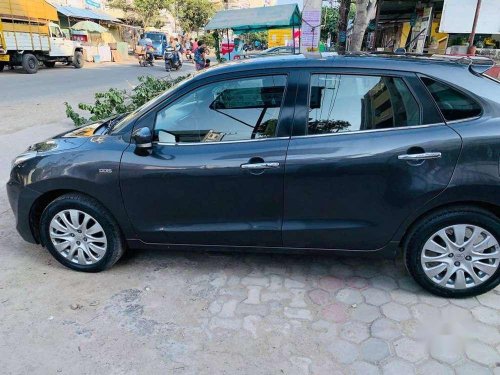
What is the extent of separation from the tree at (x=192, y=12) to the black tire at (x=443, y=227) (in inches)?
1807

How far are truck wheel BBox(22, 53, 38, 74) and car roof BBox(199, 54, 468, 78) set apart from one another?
1835 centimetres

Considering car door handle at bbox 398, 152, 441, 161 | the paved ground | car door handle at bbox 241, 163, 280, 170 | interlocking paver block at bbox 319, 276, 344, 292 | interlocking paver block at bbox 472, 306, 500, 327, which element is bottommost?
the paved ground

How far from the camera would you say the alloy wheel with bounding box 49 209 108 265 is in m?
3.10

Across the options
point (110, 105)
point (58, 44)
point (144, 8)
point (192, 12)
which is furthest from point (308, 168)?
point (192, 12)

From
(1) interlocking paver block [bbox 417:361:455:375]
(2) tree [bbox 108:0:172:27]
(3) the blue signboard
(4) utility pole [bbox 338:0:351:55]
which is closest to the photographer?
(1) interlocking paver block [bbox 417:361:455:375]

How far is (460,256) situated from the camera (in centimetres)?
273

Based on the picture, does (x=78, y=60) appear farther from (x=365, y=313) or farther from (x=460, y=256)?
(x=460, y=256)

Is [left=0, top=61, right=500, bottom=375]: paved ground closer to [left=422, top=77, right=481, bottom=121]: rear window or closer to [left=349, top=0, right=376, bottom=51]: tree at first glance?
[left=422, top=77, right=481, bottom=121]: rear window

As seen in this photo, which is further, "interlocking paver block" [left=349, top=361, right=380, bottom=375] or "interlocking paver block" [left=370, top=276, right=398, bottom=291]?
"interlocking paver block" [left=370, top=276, right=398, bottom=291]

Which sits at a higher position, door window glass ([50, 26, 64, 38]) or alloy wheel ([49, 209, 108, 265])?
door window glass ([50, 26, 64, 38])

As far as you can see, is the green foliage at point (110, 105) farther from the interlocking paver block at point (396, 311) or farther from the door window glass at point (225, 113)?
the interlocking paver block at point (396, 311)

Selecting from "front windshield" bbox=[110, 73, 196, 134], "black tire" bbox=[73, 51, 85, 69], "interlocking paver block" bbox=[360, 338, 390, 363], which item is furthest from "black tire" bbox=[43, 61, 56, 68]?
"interlocking paver block" bbox=[360, 338, 390, 363]

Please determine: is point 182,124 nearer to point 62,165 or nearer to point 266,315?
point 62,165

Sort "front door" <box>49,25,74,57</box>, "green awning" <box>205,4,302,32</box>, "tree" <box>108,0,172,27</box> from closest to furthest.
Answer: "green awning" <box>205,4,302,32</box>
"front door" <box>49,25,74,57</box>
"tree" <box>108,0,172,27</box>
